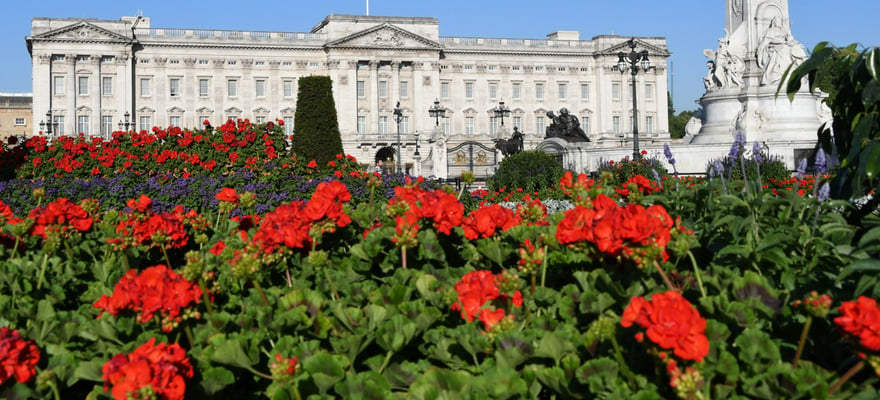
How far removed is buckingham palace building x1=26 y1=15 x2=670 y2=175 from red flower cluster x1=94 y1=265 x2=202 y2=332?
51.6 metres

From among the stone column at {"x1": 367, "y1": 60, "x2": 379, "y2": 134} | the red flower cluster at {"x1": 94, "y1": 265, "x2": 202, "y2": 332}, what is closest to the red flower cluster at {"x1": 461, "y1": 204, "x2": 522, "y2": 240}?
the red flower cluster at {"x1": 94, "y1": 265, "x2": 202, "y2": 332}

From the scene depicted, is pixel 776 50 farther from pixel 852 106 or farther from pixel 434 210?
pixel 434 210

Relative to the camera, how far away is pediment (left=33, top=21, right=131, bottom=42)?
196ft

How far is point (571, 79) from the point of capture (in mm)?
72188

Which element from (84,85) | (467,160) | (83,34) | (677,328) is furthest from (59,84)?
(677,328)

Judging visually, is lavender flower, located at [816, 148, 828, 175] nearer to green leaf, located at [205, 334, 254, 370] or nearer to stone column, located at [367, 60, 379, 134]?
green leaf, located at [205, 334, 254, 370]

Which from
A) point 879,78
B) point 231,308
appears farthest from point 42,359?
point 879,78

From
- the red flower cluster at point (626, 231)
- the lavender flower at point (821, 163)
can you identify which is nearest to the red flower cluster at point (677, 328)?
the red flower cluster at point (626, 231)

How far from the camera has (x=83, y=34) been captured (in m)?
60.4

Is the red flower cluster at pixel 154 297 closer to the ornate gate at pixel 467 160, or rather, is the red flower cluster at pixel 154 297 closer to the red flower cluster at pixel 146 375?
the red flower cluster at pixel 146 375

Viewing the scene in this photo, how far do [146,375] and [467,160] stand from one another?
159 feet

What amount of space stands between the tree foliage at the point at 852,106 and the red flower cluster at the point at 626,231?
0.94m

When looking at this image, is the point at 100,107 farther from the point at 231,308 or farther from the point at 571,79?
the point at 231,308

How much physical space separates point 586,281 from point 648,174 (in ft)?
36.6
